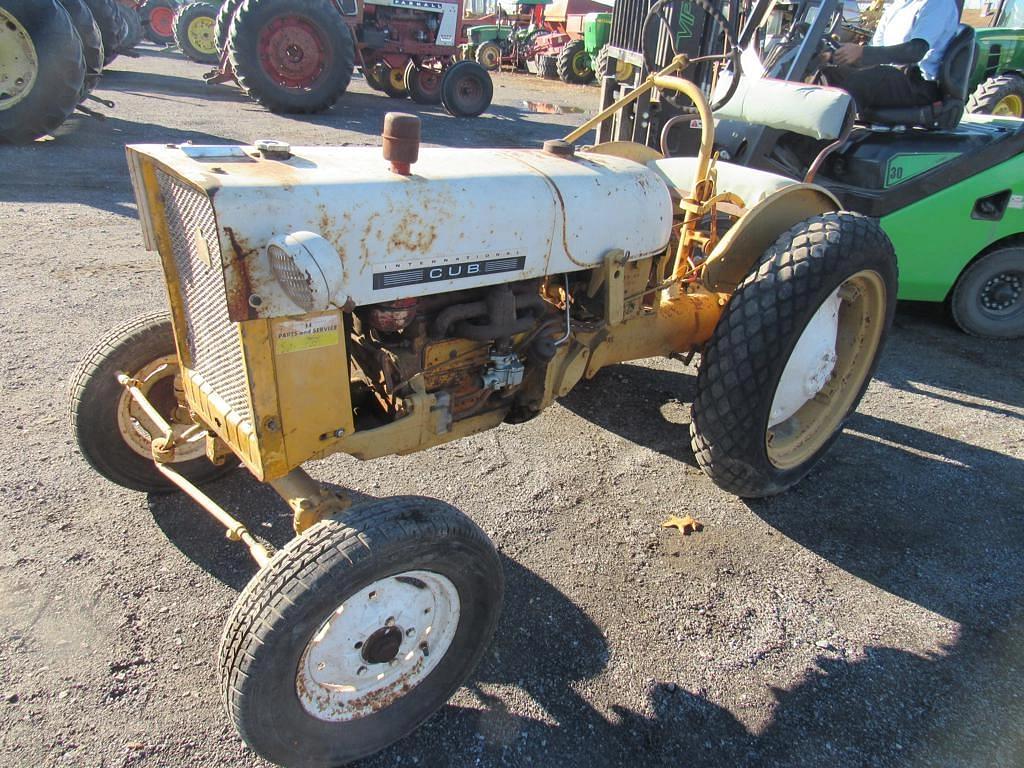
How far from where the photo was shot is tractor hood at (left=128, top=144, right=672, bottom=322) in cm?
171

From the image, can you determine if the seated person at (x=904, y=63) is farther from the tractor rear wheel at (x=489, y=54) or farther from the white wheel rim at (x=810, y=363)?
the tractor rear wheel at (x=489, y=54)

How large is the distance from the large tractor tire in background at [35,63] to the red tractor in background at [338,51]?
3.04 meters

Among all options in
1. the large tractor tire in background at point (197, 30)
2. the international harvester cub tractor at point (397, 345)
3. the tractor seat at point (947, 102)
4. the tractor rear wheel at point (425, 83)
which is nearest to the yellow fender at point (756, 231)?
the international harvester cub tractor at point (397, 345)

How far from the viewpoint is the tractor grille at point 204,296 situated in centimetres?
180

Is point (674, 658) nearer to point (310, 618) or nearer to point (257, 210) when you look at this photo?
point (310, 618)

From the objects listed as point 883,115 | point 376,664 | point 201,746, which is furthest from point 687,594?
point 883,115

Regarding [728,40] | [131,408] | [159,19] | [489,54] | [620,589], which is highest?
[728,40]

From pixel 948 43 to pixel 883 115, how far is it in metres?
0.53

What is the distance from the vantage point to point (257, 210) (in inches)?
67.9

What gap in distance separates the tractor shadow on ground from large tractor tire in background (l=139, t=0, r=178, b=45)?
861 inches

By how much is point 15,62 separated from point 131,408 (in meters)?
6.72

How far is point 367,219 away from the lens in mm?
1896

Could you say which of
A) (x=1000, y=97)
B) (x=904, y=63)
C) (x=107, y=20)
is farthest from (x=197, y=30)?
(x=904, y=63)

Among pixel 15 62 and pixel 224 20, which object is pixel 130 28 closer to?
pixel 224 20
